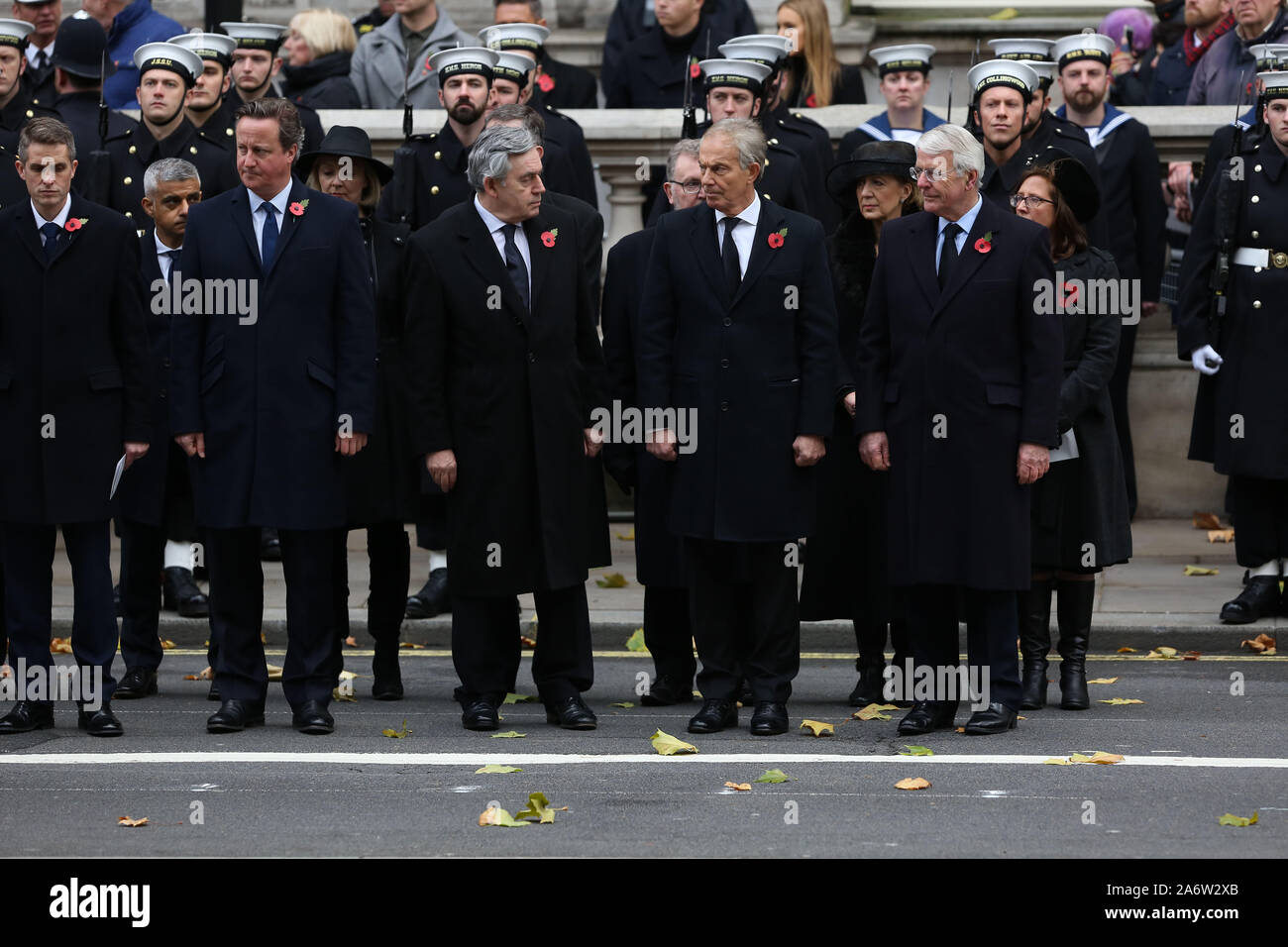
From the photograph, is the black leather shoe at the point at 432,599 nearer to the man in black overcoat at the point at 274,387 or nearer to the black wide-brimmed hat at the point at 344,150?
the man in black overcoat at the point at 274,387

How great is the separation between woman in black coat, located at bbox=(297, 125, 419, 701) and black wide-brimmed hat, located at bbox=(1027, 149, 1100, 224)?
2.64 metres

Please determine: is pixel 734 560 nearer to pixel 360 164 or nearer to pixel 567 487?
pixel 567 487

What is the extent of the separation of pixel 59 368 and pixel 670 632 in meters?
2.63

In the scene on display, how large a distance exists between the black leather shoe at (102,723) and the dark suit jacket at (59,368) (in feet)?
2.44

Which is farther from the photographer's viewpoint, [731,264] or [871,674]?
[871,674]

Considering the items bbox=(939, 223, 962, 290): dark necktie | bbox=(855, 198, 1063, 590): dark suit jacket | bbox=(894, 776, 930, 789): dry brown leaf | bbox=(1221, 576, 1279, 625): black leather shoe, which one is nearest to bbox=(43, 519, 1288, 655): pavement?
bbox=(1221, 576, 1279, 625): black leather shoe

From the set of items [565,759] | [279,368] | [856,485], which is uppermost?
[279,368]

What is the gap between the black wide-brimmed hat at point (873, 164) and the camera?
31.4ft

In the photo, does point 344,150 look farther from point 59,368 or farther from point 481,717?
point 481,717

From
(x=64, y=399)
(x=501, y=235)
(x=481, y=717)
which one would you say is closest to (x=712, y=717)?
(x=481, y=717)

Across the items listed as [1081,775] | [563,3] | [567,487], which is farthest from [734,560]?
[563,3]

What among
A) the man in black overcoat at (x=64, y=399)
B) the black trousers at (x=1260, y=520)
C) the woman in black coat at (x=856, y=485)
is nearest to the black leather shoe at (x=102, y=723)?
the man in black overcoat at (x=64, y=399)

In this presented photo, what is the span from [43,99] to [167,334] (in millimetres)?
2915

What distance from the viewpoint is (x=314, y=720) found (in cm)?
917
